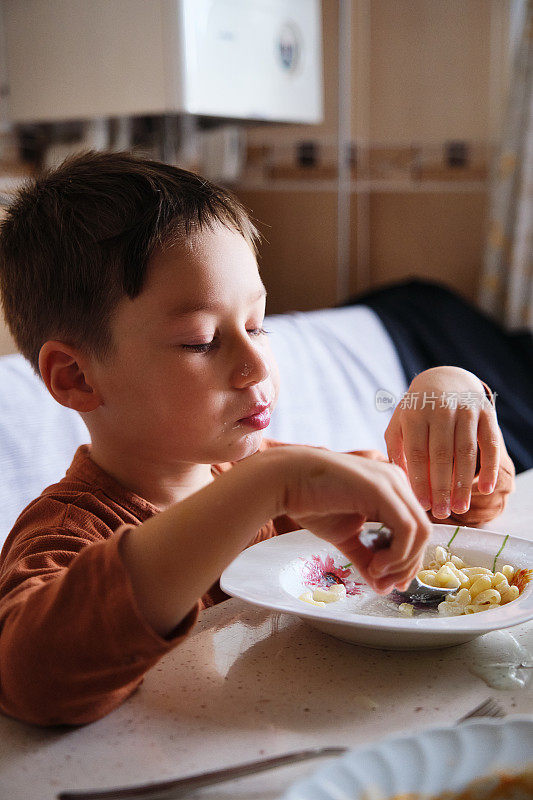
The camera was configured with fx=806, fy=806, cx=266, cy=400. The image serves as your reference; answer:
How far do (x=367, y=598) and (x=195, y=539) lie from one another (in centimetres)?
29

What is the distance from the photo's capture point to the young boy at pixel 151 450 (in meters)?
0.60

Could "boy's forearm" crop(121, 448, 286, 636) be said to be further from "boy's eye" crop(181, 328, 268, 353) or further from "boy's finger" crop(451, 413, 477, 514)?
"boy's finger" crop(451, 413, 477, 514)

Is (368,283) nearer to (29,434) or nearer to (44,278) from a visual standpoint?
(29,434)

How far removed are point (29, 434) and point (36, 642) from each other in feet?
3.23

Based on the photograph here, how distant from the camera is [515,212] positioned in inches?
106

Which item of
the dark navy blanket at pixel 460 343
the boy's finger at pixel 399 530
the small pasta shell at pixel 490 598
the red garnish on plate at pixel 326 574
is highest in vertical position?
the boy's finger at pixel 399 530

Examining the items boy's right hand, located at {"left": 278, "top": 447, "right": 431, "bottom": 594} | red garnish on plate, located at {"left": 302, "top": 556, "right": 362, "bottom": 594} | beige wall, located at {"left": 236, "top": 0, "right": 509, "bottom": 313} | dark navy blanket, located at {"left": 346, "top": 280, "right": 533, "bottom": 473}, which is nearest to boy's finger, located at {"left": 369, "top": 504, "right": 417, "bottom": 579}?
boy's right hand, located at {"left": 278, "top": 447, "right": 431, "bottom": 594}

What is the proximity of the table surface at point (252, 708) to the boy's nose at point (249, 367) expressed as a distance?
242mm

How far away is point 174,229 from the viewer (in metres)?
0.85

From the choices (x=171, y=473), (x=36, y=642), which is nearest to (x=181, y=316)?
(x=171, y=473)

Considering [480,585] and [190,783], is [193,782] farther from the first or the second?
[480,585]

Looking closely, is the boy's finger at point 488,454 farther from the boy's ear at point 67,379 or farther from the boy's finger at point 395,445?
the boy's ear at point 67,379

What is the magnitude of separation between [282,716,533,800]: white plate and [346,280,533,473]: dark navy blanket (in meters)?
1.92

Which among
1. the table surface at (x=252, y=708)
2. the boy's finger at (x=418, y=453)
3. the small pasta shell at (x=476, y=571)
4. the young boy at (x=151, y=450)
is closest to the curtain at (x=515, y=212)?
the young boy at (x=151, y=450)
